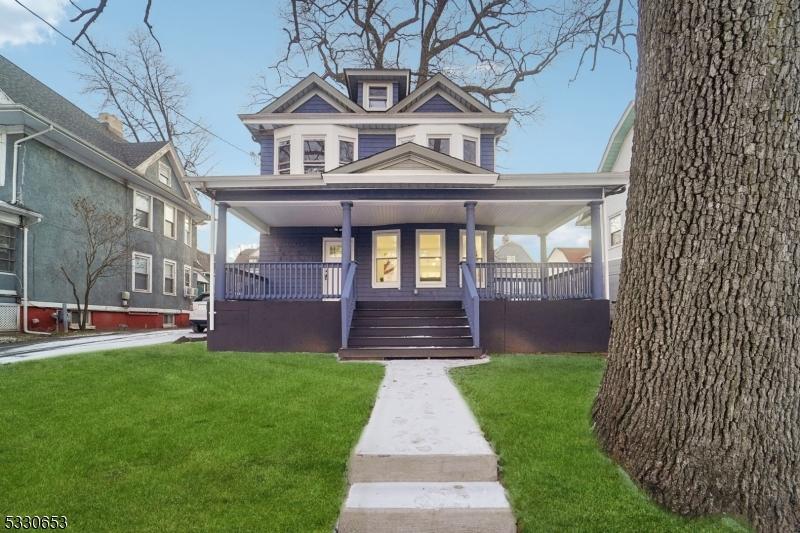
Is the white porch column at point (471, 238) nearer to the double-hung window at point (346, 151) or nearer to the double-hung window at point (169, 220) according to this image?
the double-hung window at point (346, 151)

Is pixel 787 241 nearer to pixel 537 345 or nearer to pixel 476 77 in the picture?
pixel 537 345

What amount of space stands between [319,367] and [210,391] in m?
2.04

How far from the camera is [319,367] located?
7.34 m

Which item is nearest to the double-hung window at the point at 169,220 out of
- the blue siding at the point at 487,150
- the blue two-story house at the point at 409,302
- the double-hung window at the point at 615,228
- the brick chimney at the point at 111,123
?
the brick chimney at the point at 111,123

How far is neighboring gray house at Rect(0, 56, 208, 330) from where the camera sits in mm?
12727

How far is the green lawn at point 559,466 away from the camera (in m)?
2.78

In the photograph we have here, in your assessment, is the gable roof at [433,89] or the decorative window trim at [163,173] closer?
the gable roof at [433,89]

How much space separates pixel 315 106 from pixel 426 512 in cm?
1270

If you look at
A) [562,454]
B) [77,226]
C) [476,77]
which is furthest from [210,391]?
[476,77]

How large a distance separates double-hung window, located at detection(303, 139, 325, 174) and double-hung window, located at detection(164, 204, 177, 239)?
10533mm

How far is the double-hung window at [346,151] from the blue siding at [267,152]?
199cm

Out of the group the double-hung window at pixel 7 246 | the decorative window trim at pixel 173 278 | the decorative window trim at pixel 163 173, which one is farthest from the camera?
the decorative window trim at pixel 163 173

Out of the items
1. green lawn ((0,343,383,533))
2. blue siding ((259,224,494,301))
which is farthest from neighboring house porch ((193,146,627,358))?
green lawn ((0,343,383,533))

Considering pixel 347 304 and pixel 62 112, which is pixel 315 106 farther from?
pixel 62 112
